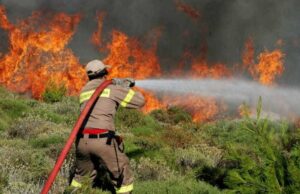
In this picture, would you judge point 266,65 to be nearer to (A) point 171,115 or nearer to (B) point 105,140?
(A) point 171,115

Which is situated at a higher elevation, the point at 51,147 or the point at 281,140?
the point at 281,140

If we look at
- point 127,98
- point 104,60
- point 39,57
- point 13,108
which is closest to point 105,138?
point 127,98

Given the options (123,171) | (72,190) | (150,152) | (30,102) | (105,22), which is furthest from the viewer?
(105,22)

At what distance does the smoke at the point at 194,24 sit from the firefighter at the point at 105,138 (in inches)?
942

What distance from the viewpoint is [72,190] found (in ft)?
14.0

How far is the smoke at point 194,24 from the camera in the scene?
Answer: 30000 millimetres

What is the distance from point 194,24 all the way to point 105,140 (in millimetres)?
29019

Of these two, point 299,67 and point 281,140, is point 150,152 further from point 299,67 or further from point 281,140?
point 299,67

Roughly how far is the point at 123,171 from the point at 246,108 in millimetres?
1879

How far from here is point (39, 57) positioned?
2978cm

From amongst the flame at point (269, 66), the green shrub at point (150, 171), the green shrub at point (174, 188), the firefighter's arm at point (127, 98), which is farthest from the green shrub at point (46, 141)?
the flame at point (269, 66)

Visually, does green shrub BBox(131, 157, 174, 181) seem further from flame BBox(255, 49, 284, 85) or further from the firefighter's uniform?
flame BBox(255, 49, 284, 85)

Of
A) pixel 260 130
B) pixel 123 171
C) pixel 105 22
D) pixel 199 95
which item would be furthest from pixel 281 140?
pixel 105 22

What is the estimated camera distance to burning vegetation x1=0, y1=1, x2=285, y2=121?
1069 inches
